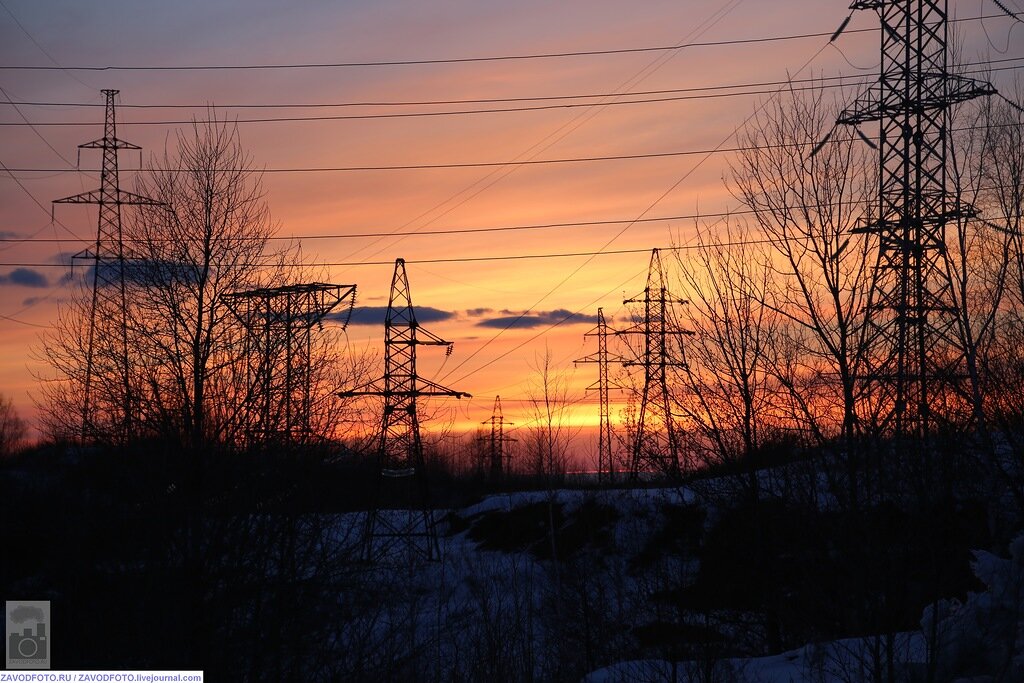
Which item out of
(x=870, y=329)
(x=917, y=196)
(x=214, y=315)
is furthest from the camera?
(x=214, y=315)

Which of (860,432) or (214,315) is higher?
(214,315)

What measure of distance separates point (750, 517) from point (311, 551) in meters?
10.4

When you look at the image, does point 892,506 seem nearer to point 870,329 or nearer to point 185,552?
point 870,329

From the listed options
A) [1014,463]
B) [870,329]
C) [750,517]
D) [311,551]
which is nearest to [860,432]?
[870,329]

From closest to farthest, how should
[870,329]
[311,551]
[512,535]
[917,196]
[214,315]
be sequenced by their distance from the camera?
[870,329] < [311,551] < [917,196] < [214,315] < [512,535]

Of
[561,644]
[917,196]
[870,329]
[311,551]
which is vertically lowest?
[561,644]

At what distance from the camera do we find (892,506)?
1372cm

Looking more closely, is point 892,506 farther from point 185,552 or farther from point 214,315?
point 214,315

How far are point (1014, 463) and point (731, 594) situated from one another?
7814mm

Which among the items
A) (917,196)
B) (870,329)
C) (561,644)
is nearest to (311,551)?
(561,644)

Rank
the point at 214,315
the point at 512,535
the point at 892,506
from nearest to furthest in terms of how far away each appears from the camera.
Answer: the point at 892,506 → the point at 214,315 → the point at 512,535

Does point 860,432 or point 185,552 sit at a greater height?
point 860,432

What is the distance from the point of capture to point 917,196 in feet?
71.1

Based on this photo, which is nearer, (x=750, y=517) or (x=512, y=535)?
(x=750, y=517)
